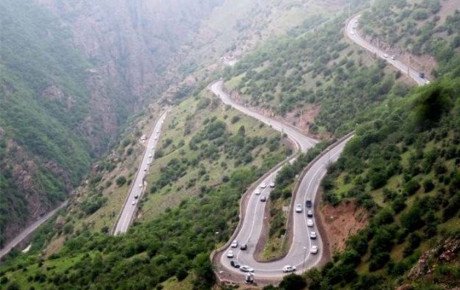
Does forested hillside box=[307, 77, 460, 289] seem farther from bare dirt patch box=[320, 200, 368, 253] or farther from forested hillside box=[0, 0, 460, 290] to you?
bare dirt patch box=[320, 200, 368, 253]

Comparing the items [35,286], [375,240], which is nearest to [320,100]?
[35,286]

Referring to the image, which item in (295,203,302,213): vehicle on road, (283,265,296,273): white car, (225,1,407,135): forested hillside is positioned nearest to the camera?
(283,265,296,273): white car

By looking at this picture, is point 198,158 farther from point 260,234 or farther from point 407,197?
point 407,197

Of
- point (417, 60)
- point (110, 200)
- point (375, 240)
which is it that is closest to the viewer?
point (375, 240)

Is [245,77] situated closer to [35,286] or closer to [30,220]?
[30,220]

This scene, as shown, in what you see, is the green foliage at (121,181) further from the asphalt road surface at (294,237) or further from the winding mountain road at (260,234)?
the asphalt road surface at (294,237)

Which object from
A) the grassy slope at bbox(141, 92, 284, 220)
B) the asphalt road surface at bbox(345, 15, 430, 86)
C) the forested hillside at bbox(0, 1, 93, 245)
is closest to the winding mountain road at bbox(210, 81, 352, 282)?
the grassy slope at bbox(141, 92, 284, 220)
